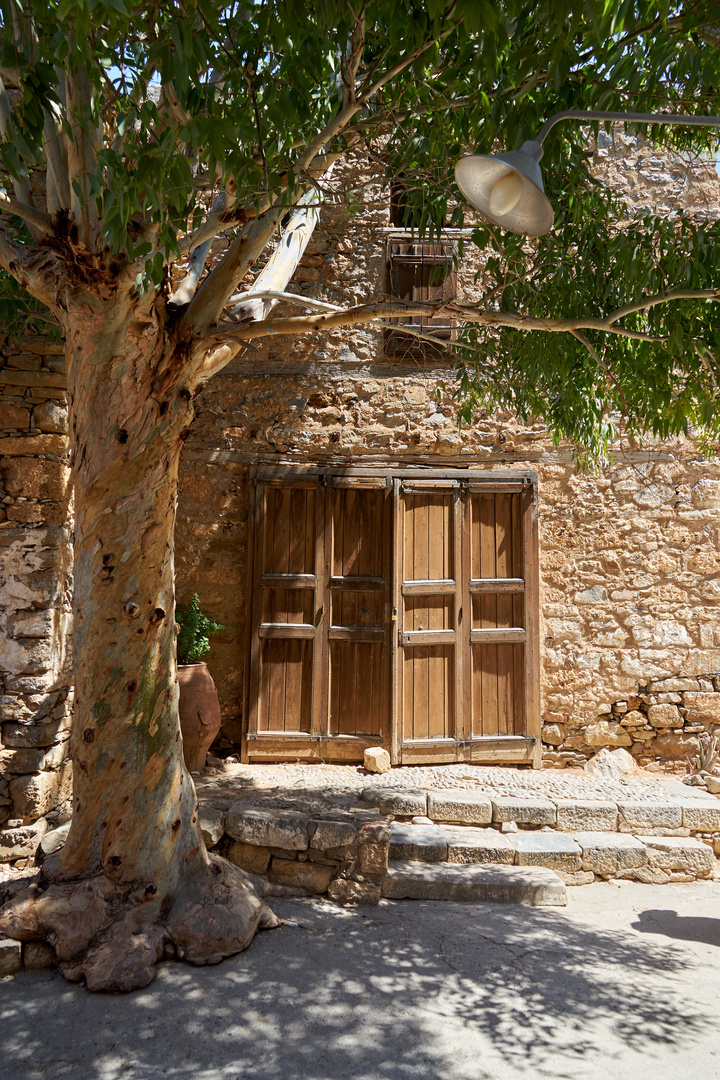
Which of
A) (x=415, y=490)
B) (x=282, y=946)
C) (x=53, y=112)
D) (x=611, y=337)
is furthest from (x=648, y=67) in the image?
(x=282, y=946)

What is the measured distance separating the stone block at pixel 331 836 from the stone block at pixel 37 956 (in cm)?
148

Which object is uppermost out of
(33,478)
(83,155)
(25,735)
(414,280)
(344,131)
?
(414,280)

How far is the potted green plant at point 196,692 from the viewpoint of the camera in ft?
16.6

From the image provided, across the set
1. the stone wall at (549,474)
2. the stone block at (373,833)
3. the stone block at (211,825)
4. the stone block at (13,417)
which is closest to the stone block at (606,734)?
the stone wall at (549,474)

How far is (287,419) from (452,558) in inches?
70.6

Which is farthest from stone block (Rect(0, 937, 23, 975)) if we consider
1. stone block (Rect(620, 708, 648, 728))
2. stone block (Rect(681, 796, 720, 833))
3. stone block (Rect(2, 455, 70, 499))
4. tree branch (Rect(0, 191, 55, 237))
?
stone block (Rect(620, 708, 648, 728))

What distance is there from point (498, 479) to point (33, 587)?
362 centimetres

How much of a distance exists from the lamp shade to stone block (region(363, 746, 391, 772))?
4.11 meters

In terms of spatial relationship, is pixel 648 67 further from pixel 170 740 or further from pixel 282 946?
pixel 282 946

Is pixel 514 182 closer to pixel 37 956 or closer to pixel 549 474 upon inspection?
pixel 37 956

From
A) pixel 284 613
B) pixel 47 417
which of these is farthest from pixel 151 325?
pixel 284 613

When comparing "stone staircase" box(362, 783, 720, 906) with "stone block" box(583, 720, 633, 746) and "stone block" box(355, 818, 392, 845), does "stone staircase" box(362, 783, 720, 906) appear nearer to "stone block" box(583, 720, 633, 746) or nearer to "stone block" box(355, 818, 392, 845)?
"stone block" box(355, 818, 392, 845)

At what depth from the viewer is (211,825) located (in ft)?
14.0

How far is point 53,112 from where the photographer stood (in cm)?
275
